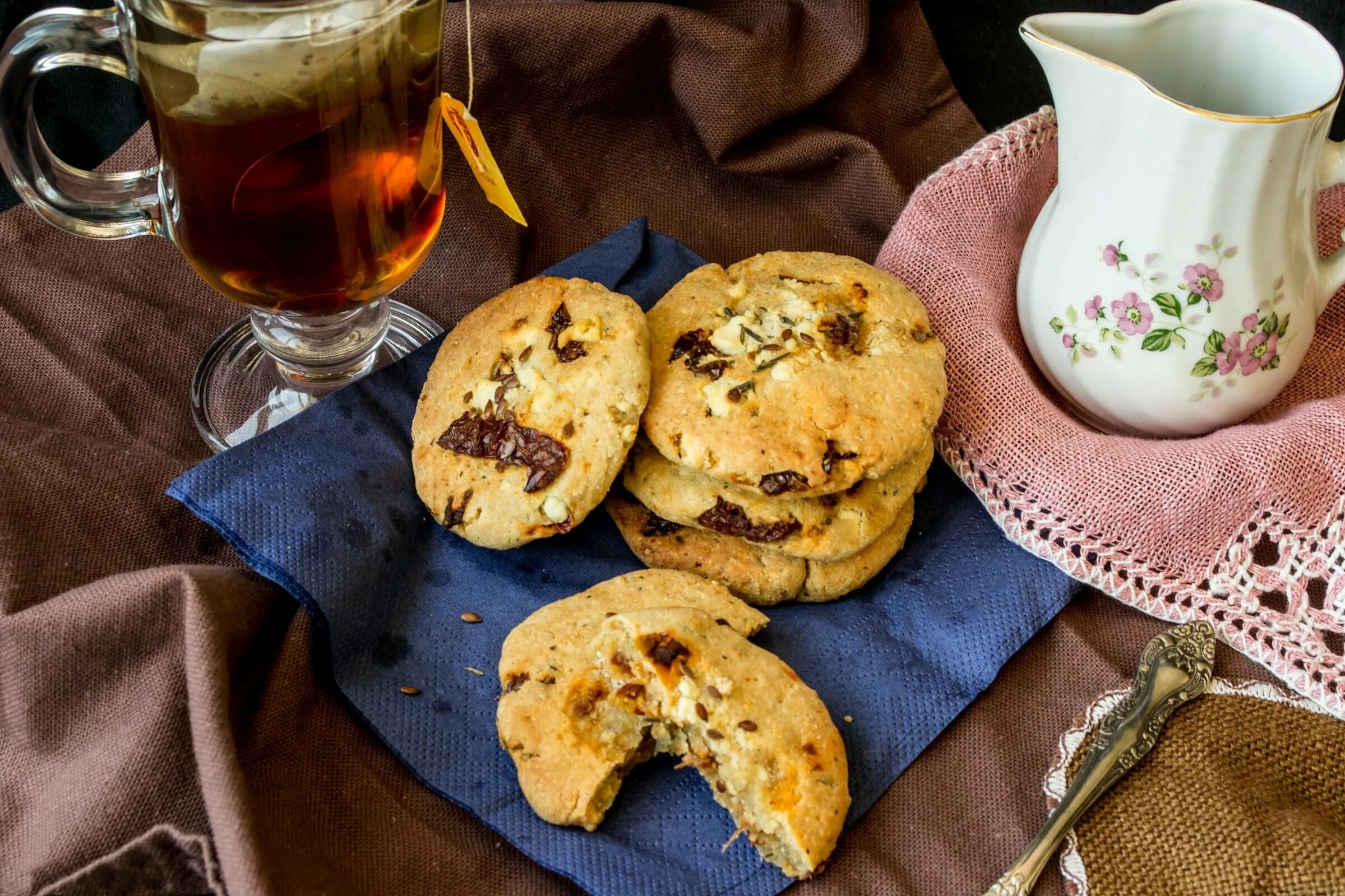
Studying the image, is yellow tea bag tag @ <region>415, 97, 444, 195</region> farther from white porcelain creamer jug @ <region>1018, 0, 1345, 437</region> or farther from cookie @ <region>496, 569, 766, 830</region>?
white porcelain creamer jug @ <region>1018, 0, 1345, 437</region>

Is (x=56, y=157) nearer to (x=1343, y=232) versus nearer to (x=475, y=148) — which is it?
(x=475, y=148)

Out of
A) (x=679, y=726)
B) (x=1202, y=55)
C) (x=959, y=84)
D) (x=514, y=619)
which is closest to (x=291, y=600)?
(x=514, y=619)

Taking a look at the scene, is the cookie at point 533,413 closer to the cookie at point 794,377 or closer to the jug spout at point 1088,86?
the cookie at point 794,377

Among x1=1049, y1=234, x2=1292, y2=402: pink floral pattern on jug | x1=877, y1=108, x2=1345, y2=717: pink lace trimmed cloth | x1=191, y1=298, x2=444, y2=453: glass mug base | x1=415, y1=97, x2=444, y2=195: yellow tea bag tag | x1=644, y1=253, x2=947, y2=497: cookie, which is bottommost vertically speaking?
x1=191, y1=298, x2=444, y2=453: glass mug base

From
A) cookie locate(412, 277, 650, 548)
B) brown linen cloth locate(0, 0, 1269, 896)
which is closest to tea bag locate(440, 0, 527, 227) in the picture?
cookie locate(412, 277, 650, 548)

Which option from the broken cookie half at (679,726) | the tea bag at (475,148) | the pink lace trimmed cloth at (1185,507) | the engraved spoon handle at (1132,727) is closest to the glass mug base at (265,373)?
the tea bag at (475,148)

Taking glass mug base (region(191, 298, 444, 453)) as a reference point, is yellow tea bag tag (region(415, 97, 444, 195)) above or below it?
above
